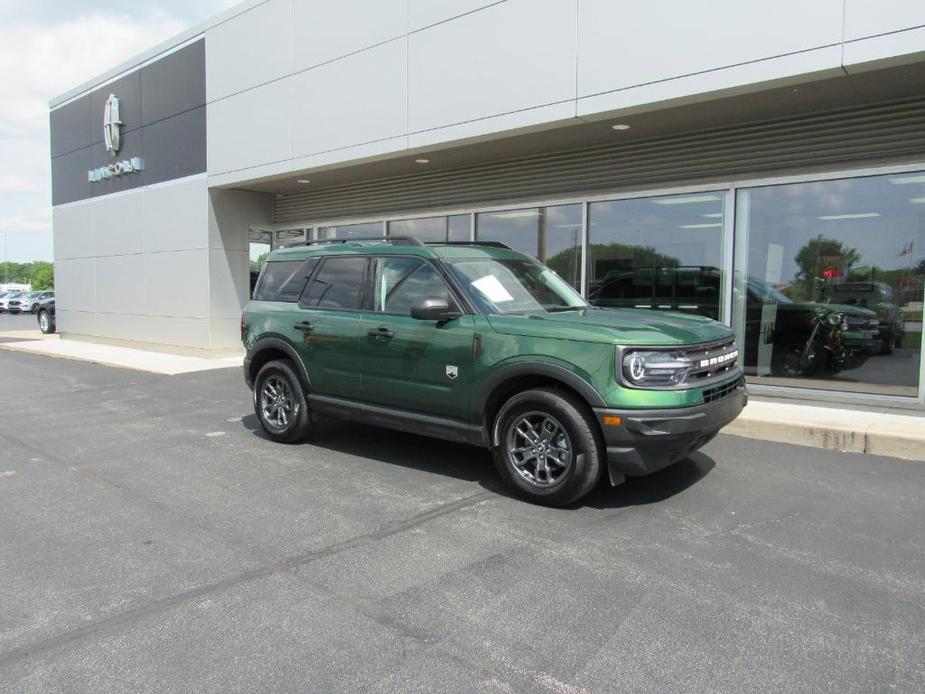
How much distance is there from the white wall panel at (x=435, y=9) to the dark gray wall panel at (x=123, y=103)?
9.13 meters

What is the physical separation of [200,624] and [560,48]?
765 cm

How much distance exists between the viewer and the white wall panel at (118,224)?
53.3 ft

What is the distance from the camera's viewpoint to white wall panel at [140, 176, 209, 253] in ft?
47.5

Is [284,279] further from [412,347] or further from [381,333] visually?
[412,347]

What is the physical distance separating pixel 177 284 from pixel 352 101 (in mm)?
6746

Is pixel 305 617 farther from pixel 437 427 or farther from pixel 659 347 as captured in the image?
pixel 659 347

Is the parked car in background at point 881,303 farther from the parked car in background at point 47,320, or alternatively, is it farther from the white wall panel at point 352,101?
the parked car in background at point 47,320

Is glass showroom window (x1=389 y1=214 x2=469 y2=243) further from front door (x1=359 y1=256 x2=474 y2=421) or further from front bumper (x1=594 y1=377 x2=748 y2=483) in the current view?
front bumper (x1=594 y1=377 x2=748 y2=483)

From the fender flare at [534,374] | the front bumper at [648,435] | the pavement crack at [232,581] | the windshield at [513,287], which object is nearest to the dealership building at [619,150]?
the windshield at [513,287]

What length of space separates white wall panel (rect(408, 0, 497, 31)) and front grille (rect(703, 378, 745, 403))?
6455 mm

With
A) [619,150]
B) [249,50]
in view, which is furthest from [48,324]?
[619,150]

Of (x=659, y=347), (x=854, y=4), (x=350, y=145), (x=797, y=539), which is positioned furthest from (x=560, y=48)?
(x=797, y=539)

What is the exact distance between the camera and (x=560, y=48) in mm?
8414

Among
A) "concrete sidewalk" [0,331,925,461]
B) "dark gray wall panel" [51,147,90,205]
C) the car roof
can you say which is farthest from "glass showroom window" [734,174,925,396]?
"dark gray wall panel" [51,147,90,205]
